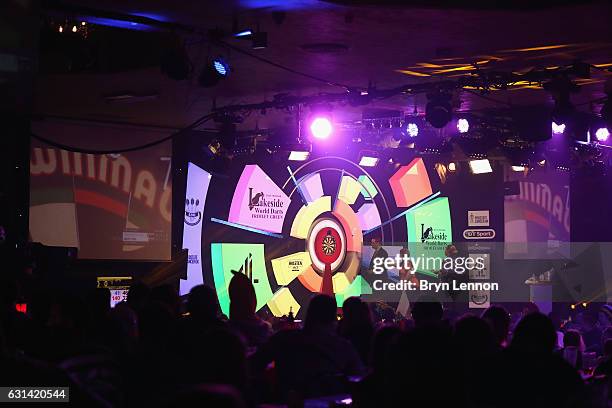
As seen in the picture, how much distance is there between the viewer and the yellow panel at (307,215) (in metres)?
16.0

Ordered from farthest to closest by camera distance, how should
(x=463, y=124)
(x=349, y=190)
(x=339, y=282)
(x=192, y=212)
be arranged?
1. (x=349, y=190)
2. (x=339, y=282)
3. (x=192, y=212)
4. (x=463, y=124)

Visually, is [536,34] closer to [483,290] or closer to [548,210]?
[483,290]

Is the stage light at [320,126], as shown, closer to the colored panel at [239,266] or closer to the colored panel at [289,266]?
the colored panel at [239,266]

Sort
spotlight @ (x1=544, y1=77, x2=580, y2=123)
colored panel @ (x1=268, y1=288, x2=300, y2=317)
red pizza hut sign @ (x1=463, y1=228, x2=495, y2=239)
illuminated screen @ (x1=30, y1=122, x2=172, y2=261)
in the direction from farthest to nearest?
red pizza hut sign @ (x1=463, y1=228, x2=495, y2=239)
colored panel @ (x1=268, y1=288, x2=300, y2=317)
illuminated screen @ (x1=30, y1=122, x2=172, y2=261)
spotlight @ (x1=544, y1=77, x2=580, y2=123)

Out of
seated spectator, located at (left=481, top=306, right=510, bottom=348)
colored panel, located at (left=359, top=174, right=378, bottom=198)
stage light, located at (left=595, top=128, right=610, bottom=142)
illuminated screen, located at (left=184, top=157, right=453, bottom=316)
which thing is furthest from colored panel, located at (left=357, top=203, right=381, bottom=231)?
seated spectator, located at (left=481, top=306, right=510, bottom=348)

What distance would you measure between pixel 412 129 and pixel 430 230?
471 cm

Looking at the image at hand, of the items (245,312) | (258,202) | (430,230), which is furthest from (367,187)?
(245,312)

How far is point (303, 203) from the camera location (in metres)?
16.1

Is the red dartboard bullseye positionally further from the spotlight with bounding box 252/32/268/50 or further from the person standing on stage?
the spotlight with bounding box 252/32/268/50

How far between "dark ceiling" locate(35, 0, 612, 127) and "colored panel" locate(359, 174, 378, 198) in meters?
3.52

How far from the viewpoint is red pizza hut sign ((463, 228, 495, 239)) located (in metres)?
17.9

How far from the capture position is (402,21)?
26.2ft

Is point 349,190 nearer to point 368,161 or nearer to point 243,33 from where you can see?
point 368,161

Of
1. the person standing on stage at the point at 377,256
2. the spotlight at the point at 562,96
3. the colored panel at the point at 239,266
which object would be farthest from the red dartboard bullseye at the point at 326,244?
the spotlight at the point at 562,96
